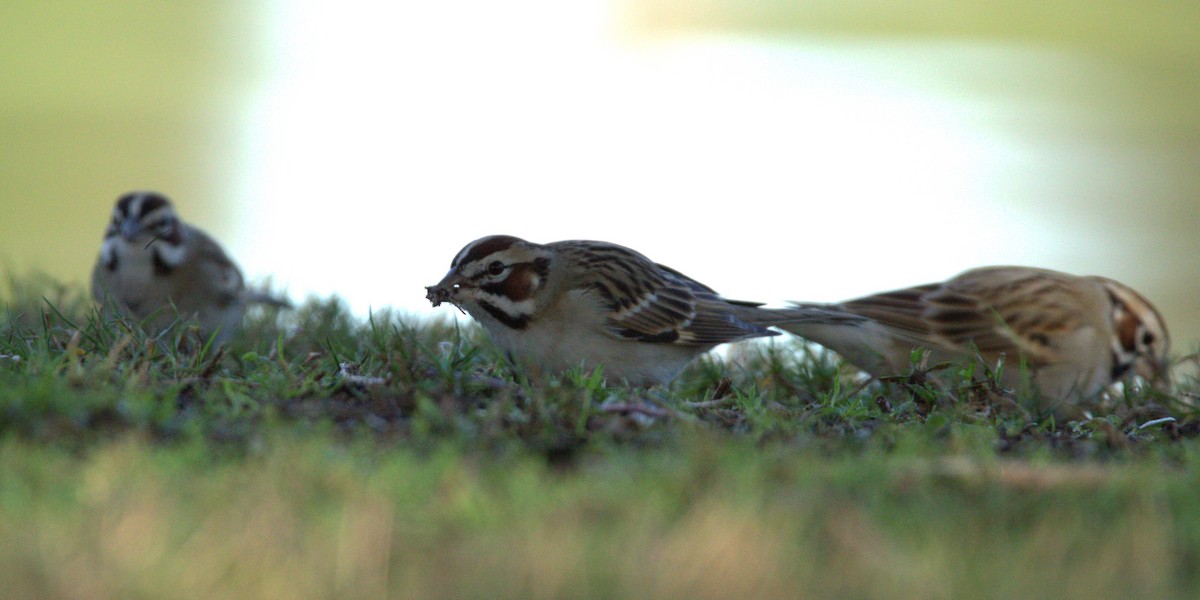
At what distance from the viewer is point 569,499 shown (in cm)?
377

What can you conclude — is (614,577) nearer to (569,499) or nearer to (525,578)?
(525,578)

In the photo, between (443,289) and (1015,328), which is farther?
(1015,328)

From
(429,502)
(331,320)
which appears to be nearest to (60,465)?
(429,502)

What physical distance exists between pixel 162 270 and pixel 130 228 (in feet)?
1.37

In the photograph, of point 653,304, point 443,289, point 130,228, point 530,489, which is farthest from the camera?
point 130,228

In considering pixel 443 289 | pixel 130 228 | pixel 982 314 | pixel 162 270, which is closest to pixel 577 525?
pixel 443 289

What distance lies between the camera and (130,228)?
28.5 ft

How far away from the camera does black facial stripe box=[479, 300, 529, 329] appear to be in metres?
6.26

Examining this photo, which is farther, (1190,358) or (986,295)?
(986,295)

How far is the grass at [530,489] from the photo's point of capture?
327cm

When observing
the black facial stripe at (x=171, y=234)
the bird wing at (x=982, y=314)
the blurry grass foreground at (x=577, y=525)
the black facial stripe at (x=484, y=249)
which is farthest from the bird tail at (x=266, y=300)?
the blurry grass foreground at (x=577, y=525)

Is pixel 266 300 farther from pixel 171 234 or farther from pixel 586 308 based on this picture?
pixel 586 308

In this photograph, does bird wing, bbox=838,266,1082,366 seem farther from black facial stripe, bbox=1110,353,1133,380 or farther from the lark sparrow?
black facial stripe, bbox=1110,353,1133,380

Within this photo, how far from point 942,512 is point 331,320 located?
17.0 feet
